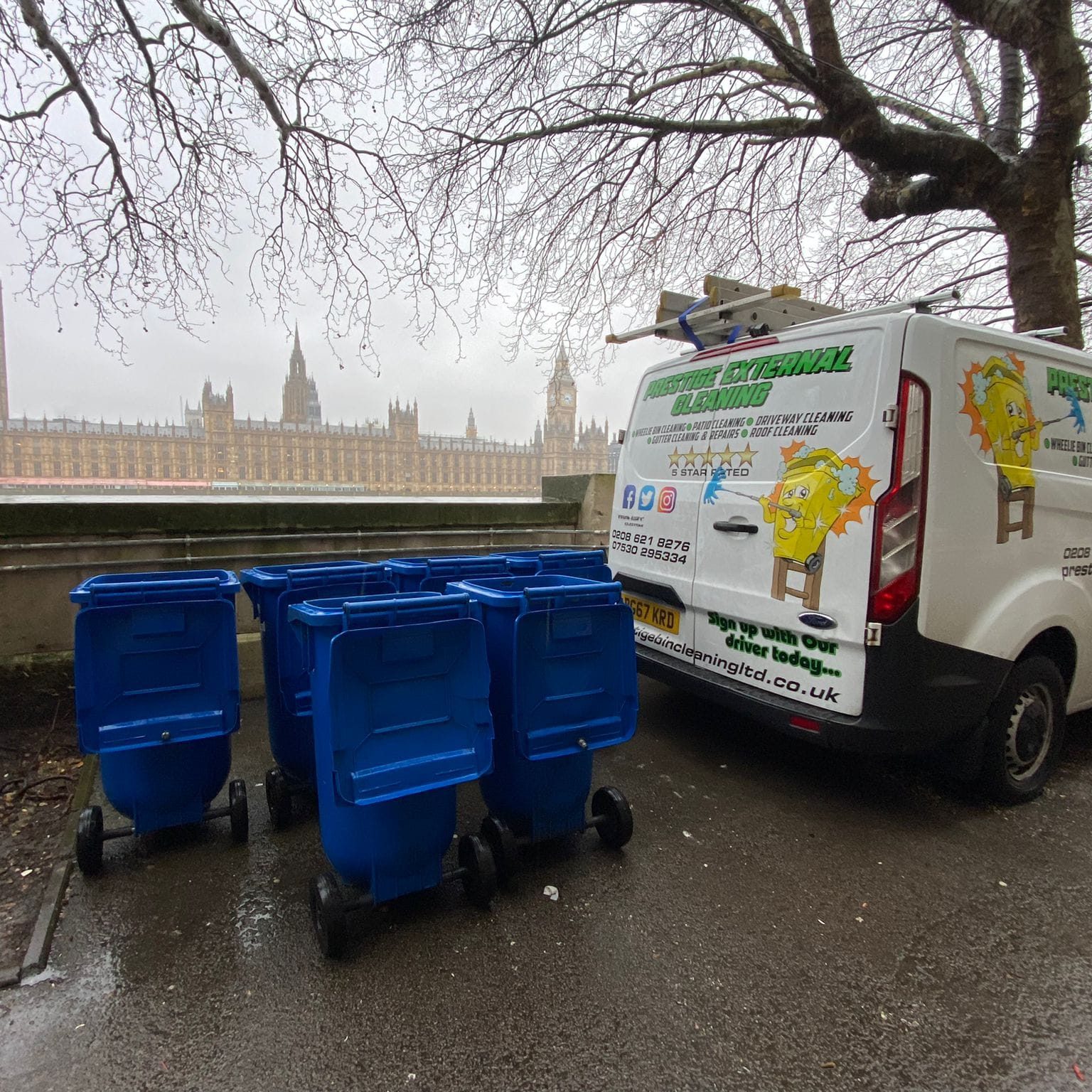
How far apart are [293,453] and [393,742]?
4.94 meters

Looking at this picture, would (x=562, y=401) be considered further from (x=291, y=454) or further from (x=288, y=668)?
(x=288, y=668)

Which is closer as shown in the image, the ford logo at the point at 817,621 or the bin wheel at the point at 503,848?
the bin wheel at the point at 503,848

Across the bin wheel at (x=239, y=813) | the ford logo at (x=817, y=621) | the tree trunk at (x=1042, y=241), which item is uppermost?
the tree trunk at (x=1042, y=241)

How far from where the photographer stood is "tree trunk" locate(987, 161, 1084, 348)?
6375mm

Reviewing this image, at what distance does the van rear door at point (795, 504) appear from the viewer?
9.24ft

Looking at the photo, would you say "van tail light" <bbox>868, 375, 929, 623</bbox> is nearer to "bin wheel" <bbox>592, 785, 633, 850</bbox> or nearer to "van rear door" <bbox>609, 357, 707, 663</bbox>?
"van rear door" <bbox>609, 357, 707, 663</bbox>

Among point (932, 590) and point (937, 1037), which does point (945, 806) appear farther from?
point (937, 1037)

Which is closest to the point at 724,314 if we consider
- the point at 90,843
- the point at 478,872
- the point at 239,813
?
the point at 478,872

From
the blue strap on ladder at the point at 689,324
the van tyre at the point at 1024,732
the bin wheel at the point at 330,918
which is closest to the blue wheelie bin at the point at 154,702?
the bin wheel at the point at 330,918

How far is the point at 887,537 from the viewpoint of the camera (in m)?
2.74

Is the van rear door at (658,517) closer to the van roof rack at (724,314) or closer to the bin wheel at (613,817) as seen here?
the van roof rack at (724,314)

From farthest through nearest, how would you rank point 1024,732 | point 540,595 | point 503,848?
1. point 1024,732
2. point 540,595
3. point 503,848

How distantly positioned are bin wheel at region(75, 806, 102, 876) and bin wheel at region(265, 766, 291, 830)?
65 centimetres

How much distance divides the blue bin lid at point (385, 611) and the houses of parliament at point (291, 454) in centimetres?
332
